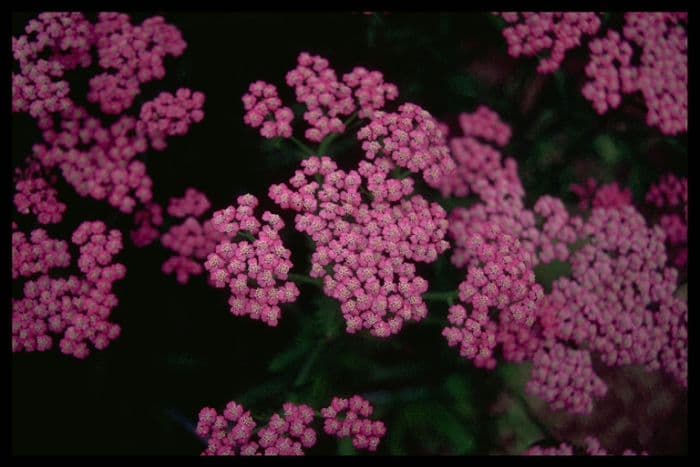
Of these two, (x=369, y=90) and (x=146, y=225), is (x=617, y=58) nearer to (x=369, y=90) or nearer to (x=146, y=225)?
(x=369, y=90)

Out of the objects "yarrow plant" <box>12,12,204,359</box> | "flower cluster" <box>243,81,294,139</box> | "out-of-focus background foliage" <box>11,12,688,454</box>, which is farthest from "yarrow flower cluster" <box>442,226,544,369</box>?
"yarrow plant" <box>12,12,204,359</box>

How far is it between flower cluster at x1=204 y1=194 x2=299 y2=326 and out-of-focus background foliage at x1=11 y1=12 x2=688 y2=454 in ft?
0.71

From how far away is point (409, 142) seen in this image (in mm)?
2182

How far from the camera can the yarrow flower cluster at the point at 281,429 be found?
6.26 feet

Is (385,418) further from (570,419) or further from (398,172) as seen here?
(570,419)

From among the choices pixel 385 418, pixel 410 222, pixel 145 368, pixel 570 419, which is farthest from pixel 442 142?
pixel 570 419

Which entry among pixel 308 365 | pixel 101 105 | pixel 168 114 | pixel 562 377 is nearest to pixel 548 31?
pixel 562 377

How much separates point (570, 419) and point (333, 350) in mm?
1907

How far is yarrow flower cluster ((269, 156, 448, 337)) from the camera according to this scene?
6.21ft

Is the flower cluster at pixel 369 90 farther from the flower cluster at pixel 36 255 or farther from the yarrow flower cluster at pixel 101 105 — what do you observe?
the flower cluster at pixel 36 255

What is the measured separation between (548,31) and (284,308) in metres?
1.88

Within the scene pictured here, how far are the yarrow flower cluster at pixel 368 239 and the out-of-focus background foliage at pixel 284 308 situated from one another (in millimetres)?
253

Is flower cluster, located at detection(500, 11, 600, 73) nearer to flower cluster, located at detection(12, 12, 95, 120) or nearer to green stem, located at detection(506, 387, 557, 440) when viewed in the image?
green stem, located at detection(506, 387, 557, 440)

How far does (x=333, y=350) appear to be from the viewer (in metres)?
2.28
